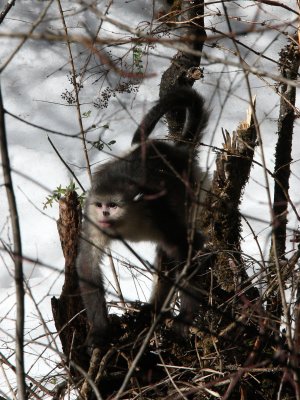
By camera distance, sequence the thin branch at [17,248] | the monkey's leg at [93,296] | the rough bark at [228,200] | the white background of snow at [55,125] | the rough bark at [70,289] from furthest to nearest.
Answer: the white background of snow at [55,125]
the rough bark at [228,200]
the rough bark at [70,289]
the monkey's leg at [93,296]
the thin branch at [17,248]

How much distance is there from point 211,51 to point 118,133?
1571 millimetres

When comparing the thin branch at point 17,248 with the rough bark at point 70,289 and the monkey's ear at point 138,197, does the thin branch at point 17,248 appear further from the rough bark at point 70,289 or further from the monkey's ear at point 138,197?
the monkey's ear at point 138,197

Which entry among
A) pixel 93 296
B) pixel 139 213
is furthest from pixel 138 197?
pixel 93 296

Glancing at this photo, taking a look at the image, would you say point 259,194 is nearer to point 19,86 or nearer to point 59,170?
point 59,170

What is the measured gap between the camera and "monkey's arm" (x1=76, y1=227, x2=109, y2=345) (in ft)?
12.7

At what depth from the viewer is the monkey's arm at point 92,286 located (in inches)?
152

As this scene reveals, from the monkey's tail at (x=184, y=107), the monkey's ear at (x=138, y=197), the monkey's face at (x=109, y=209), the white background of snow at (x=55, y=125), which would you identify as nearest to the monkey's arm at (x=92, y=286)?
the monkey's face at (x=109, y=209)

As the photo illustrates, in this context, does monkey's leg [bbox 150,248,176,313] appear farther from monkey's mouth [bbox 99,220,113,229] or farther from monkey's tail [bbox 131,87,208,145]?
monkey's tail [bbox 131,87,208,145]

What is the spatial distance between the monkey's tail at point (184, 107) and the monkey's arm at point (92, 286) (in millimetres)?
723

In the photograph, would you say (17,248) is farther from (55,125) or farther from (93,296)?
(55,125)

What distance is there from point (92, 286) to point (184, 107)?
141 centimetres

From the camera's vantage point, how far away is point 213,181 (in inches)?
167

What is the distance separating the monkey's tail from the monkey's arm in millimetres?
723

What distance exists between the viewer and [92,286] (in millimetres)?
3871
